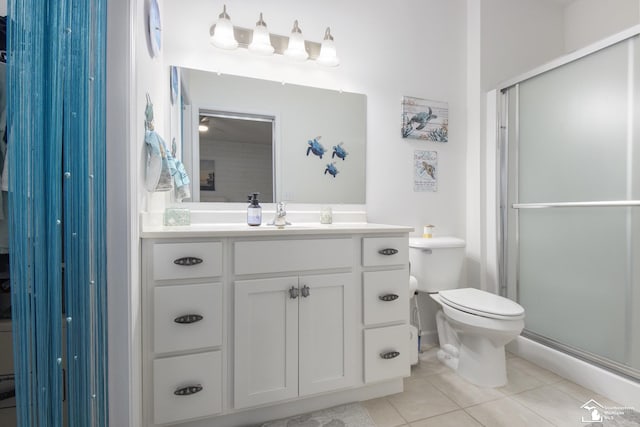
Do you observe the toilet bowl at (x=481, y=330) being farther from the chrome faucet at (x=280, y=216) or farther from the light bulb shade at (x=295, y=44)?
the light bulb shade at (x=295, y=44)

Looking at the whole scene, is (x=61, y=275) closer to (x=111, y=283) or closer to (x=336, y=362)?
(x=111, y=283)

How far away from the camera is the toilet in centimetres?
162

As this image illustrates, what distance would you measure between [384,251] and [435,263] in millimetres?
634

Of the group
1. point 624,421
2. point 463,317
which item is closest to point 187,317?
point 463,317

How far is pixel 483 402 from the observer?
5.20ft

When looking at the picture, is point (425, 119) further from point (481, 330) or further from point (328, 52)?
point (481, 330)

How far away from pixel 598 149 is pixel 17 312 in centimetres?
246

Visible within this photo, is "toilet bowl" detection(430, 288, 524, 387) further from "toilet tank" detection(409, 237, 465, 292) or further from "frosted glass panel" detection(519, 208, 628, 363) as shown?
"frosted glass panel" detection(519, 208, 628, 363)

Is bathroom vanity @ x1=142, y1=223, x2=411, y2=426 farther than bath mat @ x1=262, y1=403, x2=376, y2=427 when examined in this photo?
No

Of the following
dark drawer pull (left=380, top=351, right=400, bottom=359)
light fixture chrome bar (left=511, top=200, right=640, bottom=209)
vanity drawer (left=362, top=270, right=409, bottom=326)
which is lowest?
dark drawer pull (left=380, top=351, right=400, bottom=359)

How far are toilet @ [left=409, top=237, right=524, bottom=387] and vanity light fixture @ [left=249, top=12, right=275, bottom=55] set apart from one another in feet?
4.87

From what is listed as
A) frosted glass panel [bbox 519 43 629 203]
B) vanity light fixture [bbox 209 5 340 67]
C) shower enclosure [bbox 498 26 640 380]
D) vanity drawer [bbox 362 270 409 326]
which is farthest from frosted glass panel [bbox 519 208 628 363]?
vanity light fixture [bbox 209 5 340 67]

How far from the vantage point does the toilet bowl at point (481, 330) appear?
1.61m

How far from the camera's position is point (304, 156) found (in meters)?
1.97
